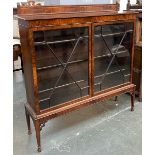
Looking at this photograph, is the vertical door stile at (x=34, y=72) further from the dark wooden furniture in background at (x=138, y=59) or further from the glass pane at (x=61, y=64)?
the dark wooden furniture in background at (x=138, y=59)

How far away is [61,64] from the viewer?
165 centimetres

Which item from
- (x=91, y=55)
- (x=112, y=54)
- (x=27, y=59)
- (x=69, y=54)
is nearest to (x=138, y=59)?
(x=112, y=54)

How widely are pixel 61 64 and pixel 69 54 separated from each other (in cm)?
11

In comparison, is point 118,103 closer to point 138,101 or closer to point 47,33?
point 138,101

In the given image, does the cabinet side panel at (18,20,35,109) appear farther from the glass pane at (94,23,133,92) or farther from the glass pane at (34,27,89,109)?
the glass pane at (94,23,133,92)

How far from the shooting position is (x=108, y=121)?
211 cm

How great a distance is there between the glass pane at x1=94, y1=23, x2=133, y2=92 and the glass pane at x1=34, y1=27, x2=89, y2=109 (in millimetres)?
142

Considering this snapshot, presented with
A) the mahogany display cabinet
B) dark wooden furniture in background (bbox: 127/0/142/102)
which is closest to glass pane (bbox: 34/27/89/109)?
the mahogany display cabinet

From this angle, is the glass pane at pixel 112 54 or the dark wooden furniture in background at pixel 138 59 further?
the dark wooden furniture in background at pixel 138 59

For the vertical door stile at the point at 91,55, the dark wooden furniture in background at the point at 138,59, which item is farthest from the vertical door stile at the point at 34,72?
the dark wooden furniture in background at the point at 138,59

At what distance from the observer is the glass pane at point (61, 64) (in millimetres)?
1537

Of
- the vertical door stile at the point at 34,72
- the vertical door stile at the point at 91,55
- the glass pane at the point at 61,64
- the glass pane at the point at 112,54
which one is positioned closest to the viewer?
the vertical door stile at the point at 34,72

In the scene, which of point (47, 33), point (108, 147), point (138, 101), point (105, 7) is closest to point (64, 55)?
point (47, 33)
